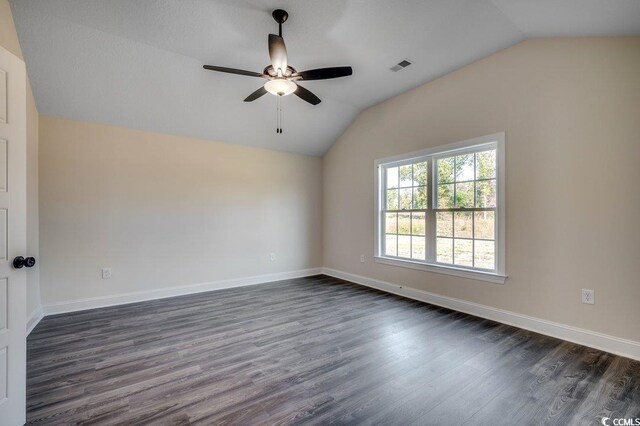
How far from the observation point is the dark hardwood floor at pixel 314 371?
1.72 metres

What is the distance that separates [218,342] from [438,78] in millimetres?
4151

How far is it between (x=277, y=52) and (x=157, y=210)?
3.06 m

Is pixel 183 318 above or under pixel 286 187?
under

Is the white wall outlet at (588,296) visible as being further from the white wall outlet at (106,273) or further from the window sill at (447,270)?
the white wall outlet at (106,273)

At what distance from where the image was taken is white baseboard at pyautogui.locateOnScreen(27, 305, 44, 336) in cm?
291

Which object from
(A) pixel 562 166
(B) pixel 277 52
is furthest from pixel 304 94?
(A) pixel 562 166

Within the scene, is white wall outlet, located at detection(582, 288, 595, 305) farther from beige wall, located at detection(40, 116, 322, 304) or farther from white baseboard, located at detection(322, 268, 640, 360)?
beige wall, located at detection(40, 116, 322, 304)

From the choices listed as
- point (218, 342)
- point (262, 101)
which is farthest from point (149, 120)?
point (218, 342)

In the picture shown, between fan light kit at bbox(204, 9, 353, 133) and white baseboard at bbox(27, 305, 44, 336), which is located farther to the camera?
white baseboard at bbox(27, 305, 44, 336)

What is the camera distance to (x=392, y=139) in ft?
14.4

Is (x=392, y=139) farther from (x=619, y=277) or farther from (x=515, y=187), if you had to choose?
(x=619, y=277)

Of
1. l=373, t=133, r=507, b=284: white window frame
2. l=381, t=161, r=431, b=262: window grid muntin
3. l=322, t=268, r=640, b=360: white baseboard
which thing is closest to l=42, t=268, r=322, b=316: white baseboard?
l=373, t=133, r=507, b=284: white window frame

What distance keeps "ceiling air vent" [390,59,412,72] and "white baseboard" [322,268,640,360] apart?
3.01 meters

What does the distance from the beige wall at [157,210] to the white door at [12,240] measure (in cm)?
232
